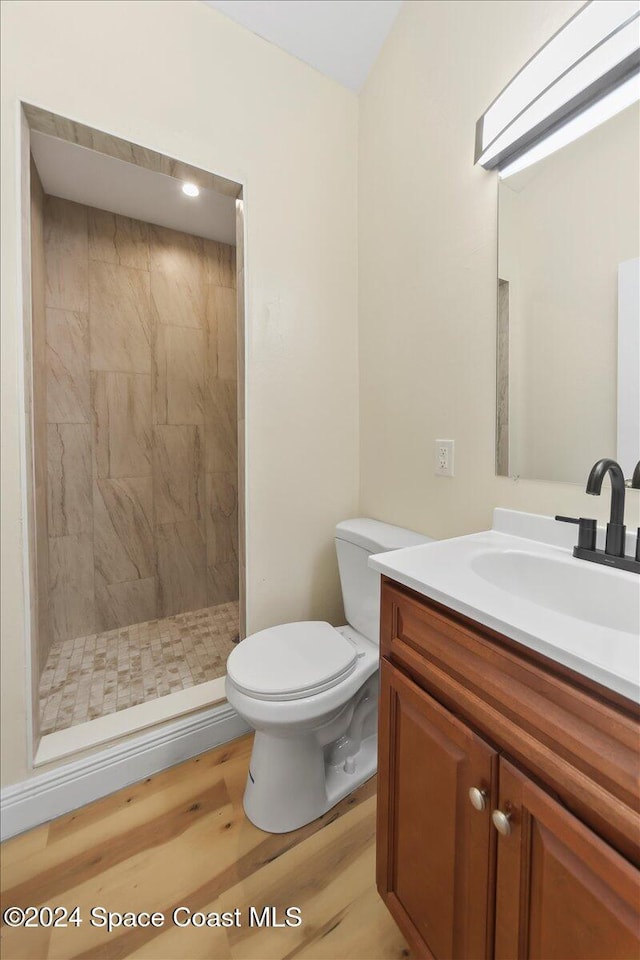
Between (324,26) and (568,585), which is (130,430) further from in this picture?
(568,585)

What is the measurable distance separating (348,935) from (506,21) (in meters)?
2.26

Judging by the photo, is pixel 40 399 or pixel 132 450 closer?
pixel 40 399

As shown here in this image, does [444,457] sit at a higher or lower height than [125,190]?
lower

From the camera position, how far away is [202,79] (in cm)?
132

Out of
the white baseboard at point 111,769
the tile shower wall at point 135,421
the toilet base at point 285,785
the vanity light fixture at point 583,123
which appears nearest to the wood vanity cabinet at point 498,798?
the toilet base at point 285,785

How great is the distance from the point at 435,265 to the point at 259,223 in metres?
0.67

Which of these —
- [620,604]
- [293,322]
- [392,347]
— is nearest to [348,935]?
[620,604]

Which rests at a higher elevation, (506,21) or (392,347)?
(506,21)

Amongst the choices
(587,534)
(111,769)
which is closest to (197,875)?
(111,769)

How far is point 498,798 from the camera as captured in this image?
561mm

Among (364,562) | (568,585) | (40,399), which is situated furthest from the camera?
(40,399)

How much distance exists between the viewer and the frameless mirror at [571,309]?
2.73 feet

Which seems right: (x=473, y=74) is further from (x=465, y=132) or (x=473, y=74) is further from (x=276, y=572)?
(x=276, y=572)

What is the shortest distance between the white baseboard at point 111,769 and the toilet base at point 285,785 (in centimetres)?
29
